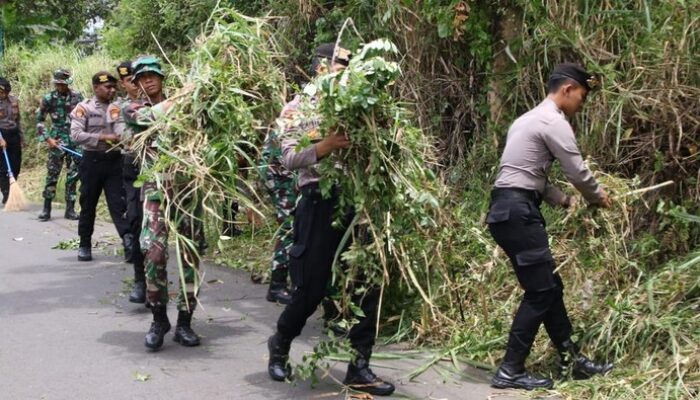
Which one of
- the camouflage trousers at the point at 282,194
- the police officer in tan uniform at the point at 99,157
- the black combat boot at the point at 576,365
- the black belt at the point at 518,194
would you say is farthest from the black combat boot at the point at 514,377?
the police officer in tan uniform at the point at 99,157

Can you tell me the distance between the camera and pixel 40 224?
12.3m

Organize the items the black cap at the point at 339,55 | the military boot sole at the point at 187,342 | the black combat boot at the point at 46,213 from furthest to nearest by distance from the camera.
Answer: the black combat boot at the point at 46,213
the military boot sole at the point at 187,342
the black cap at the point at 339,55

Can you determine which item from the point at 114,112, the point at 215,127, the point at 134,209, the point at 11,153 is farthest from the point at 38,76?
the point at 215,127

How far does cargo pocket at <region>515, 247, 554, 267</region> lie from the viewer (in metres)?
5.25

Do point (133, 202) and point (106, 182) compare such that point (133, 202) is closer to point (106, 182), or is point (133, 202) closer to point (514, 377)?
point (106, 182)

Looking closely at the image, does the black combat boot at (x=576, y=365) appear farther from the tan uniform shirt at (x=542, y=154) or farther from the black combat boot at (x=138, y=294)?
the black combat boot at (x=138, y=294)

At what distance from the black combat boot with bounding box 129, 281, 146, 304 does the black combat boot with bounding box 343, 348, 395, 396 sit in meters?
2.89

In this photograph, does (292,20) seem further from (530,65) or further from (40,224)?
(40,224)

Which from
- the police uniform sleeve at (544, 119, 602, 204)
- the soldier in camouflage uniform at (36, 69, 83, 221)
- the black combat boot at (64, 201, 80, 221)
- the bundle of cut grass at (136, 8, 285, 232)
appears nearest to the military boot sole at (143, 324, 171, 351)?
the bundle of cut grass at (136, 8, 285, 232)

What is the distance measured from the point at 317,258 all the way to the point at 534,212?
4.20 ft

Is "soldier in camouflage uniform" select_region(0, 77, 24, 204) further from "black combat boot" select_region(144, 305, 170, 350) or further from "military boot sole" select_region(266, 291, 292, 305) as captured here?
"black combat boot" select_region(144, 305, 170, 350)

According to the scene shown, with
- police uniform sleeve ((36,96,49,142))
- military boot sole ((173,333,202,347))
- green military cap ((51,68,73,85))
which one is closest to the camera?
military boot sole ((173,333,202,347))

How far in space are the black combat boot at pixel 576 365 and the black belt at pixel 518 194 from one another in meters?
0.88

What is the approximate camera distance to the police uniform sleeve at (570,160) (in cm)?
512
